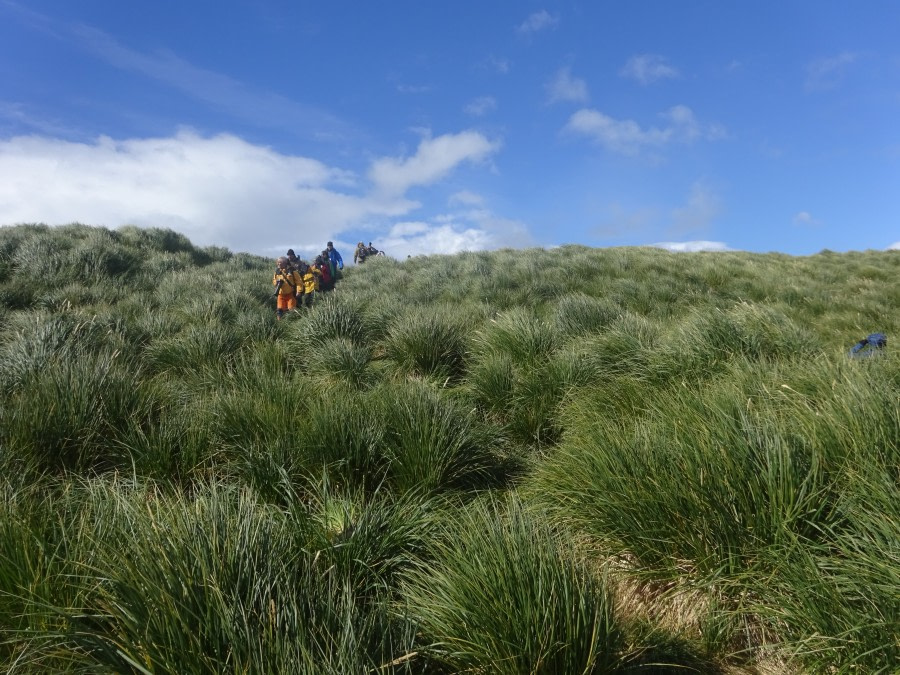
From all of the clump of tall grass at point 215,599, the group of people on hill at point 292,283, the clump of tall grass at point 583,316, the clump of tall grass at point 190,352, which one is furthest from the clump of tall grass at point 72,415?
the group of people on hill at point 292,283

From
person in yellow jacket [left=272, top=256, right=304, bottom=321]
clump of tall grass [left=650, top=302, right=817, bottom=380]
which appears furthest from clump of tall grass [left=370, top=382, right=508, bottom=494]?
person in yellow jacket [left=272, top=256, right=304, bottom=321]

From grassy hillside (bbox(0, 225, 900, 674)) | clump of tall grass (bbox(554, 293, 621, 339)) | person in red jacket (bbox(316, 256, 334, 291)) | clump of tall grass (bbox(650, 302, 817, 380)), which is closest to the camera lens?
grassy hillside (bbox(0, 225, 900, 674))

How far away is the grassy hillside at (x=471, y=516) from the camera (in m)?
1.57

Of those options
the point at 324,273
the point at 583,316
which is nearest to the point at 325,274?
the point at 324,273

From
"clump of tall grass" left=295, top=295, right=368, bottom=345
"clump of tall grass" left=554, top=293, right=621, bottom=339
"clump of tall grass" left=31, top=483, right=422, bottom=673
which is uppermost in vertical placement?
"clump of tall grass" left=554, top=293, right=621, bottom=339

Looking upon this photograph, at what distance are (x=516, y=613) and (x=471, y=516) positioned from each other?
21.4 inches

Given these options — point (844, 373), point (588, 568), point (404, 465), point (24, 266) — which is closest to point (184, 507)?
point (404, 465)

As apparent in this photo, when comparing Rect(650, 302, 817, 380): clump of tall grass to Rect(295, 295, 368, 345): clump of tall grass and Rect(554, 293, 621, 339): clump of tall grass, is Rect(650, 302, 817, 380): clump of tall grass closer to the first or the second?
Rect(554, 293, 621, 339): clump of tall grass

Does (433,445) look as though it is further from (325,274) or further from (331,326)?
(325,274)

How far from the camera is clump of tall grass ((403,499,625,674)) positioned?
5.16 ft

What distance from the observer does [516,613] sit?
1.62m

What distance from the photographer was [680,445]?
2.38 metres

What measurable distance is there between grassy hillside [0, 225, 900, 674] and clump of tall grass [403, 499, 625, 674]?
0.4 inches

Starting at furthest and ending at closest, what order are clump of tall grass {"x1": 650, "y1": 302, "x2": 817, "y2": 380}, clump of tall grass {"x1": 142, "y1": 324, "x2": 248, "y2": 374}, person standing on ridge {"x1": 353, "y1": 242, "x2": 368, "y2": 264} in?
person standing on ridge {"x1": 353, "y1": 242, "x2": 368, "y2": 264}
clump of tall grass {"x1": 142, "y1": 324, "x2": 248, "y2": 374}
clump of tall grass {"x1": 650, "y1": 302, "x2": 817, "y2": 380}
